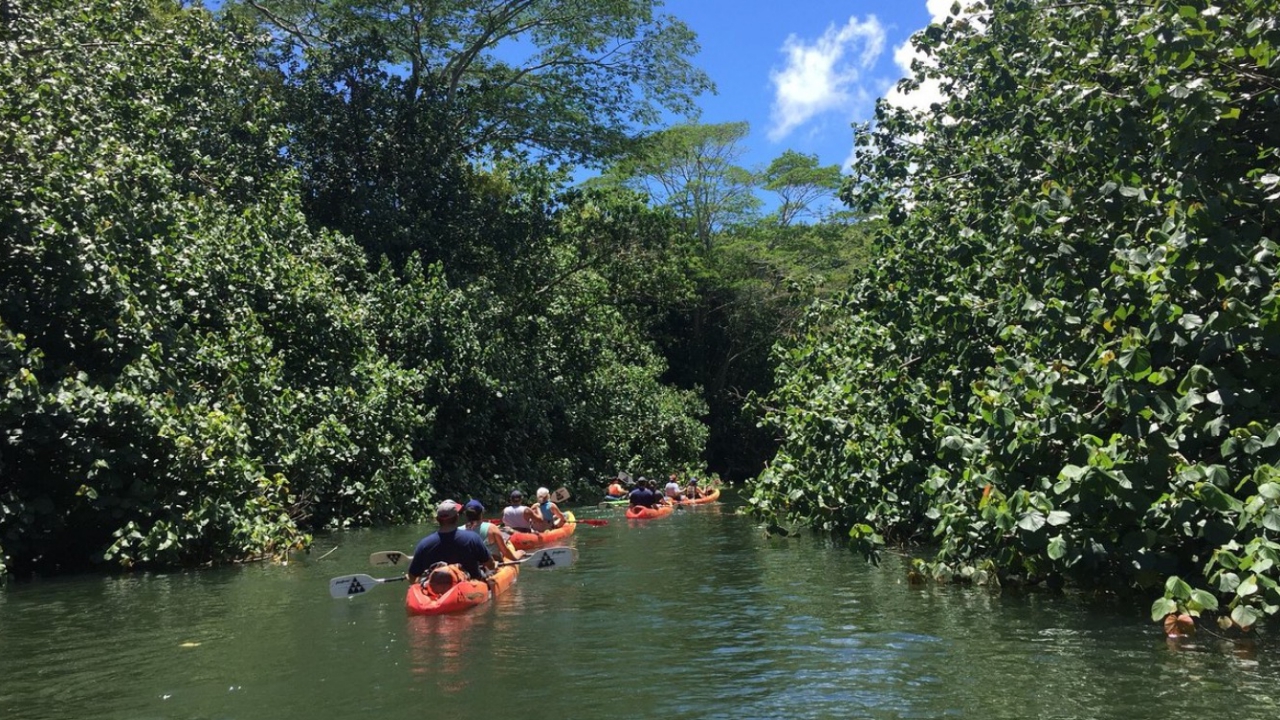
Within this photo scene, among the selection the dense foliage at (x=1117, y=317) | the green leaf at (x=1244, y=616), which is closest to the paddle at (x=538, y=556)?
the dense foliage at (x=1117, y=317)

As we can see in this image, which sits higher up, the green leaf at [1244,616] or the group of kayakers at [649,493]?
the group of kayakers at [649,493]

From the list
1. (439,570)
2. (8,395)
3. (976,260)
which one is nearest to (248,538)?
(8,395)

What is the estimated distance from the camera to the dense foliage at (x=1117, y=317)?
24.5 feet

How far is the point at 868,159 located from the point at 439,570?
9210 millimetres

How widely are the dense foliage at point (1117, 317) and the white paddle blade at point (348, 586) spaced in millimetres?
5303

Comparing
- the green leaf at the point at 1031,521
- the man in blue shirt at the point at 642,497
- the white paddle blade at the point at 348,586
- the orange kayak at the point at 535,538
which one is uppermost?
the man in blue shirt at the point at 642,497

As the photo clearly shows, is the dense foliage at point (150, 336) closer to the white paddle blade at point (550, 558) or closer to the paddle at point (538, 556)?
the paddle at point (538, 556)

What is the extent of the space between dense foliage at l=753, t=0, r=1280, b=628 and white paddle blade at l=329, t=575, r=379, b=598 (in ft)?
17.4

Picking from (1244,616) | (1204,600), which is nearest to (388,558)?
(1204,600)

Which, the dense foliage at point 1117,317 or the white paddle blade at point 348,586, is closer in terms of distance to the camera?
the dense foliage at point 1117,317

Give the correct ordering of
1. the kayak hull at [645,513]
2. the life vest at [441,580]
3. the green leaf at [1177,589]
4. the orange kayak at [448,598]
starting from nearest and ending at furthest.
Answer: the green leaf at [1177,589], the orange kayak at [448,598], the life vest at [441,580], the kayak hull at [645,513]

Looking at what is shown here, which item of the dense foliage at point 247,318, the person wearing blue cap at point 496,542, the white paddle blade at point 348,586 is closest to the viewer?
the white paddle blade at point 348,586

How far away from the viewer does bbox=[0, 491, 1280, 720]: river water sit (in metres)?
6.51

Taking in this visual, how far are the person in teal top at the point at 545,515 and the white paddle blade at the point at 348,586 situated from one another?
19.3 feet
